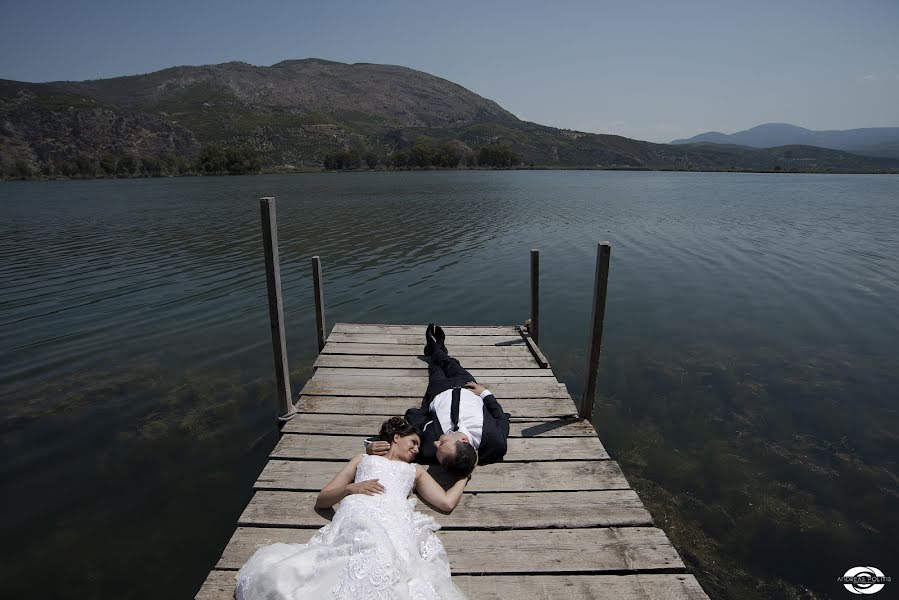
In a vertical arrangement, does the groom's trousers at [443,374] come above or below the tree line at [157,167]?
below

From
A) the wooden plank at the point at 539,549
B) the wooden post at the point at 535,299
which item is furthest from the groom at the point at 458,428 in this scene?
the wooden post at the point at 535,299

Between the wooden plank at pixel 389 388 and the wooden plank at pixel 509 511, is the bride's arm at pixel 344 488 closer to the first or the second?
the wooden plank at pixel 509 511

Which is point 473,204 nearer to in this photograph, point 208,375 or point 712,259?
point 712,259

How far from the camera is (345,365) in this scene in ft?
28.4

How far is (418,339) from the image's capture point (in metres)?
9.97

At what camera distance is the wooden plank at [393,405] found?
6.93 meters

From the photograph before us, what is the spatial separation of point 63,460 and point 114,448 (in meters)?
0.68

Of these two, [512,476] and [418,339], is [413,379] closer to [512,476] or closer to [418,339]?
[418,339]

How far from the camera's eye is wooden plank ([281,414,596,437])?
6.39 metres

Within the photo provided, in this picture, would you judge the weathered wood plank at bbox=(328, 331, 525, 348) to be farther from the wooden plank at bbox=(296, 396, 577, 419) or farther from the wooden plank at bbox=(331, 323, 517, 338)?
the wooden plank at bbox=(296, 396, 577, 419)

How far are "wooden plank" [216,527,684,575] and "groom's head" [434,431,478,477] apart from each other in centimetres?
74

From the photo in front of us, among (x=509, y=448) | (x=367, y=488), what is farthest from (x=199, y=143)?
(x=367, y=488)

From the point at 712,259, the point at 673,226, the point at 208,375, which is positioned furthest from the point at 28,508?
the point at 673,226

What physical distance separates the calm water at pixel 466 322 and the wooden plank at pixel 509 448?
160cm
